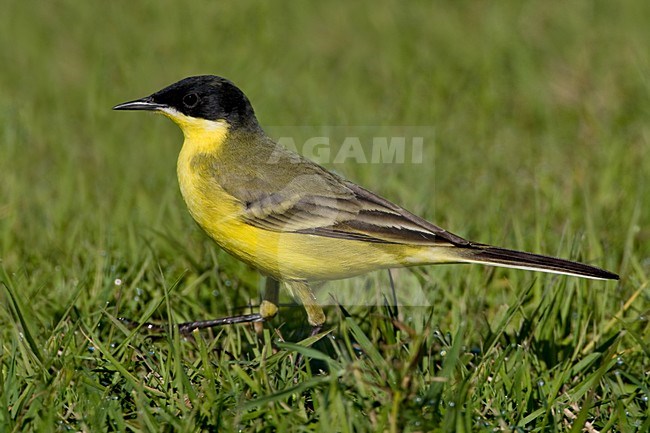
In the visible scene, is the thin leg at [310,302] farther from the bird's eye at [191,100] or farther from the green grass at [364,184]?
the bird's eye at [191,100]

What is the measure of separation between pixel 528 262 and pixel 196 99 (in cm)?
215

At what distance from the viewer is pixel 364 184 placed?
753 centimetres

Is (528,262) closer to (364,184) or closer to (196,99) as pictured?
(196,99)

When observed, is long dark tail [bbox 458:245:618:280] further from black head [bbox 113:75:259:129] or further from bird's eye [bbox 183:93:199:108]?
bird's eye [bbox 183:93:199:108]

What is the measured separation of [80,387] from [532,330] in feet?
7.93

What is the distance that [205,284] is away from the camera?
19.3ft

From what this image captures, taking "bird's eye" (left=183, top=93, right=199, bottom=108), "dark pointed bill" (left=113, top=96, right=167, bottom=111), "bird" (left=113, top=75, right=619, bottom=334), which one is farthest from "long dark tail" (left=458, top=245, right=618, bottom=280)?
"dark pointed bill" (left=113, top=96, right=167, bottom=111)

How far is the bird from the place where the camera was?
499 centimetres

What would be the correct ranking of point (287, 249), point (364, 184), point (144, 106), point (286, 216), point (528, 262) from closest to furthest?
point (528, 262) < point (287, 249) < point (286, 216) < point (144, 106) < point (364, 184)

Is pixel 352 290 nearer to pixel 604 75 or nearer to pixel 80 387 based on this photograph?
pixel 80 387

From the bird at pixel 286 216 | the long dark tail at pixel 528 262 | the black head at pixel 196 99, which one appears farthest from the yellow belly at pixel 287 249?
the black head at pixel 196 99

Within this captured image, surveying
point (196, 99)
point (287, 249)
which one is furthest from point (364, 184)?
point (287, 249)

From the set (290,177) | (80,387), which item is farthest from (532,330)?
(80,387)

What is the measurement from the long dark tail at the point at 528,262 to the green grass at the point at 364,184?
263 mm
